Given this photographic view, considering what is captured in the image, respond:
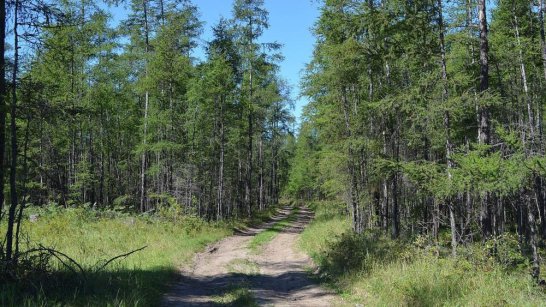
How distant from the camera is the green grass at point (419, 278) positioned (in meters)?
7.20

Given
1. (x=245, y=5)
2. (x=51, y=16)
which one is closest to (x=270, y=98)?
(x=245, y=5)

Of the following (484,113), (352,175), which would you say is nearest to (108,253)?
(352,175)

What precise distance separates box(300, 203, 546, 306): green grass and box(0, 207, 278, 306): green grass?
14.5ft

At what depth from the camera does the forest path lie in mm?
9310

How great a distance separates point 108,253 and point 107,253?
0.14 ft

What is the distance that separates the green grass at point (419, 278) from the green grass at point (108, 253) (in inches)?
173

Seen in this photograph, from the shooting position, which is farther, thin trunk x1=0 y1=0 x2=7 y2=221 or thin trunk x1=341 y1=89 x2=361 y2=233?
→ thin trunk x1=341 y1=89 x2=361 y2=233

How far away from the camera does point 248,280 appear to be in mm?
11359

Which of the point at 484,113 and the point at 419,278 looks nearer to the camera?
the point at 419,278

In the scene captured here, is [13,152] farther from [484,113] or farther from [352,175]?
[352,175]

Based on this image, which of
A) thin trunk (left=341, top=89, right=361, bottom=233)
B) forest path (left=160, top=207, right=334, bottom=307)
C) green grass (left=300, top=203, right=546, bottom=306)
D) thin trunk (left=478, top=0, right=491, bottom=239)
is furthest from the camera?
thin trunk (left=341, top=89, right=361, bottom=233)

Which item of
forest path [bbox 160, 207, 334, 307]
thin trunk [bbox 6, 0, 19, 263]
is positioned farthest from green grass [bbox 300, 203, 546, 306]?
thin trunk [bbox 6, 0, 19, 263]

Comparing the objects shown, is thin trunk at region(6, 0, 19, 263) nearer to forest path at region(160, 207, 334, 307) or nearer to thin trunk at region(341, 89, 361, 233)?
forest path at region(160, 207, 334, 307)

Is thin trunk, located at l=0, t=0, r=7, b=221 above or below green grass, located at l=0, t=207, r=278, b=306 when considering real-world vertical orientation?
above
